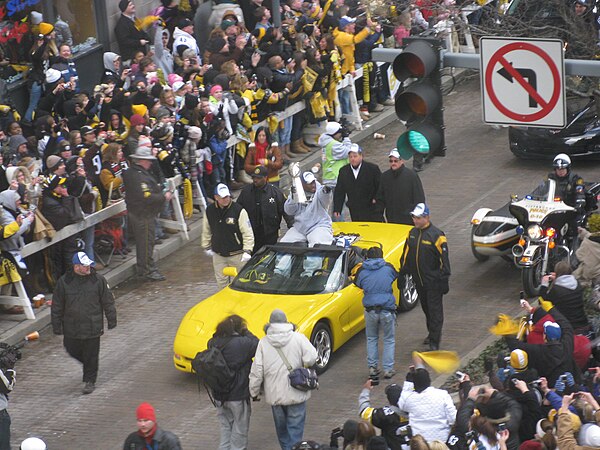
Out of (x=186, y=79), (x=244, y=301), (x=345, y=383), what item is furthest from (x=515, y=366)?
(x=186, y=79)

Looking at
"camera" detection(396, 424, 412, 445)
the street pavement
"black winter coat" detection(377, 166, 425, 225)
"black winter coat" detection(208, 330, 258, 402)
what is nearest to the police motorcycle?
the street pavement

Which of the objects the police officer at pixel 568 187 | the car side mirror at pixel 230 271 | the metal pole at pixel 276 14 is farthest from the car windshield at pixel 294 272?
the metal pole at pixel 276 14

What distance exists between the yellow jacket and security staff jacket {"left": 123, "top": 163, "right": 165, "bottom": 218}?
7643 millimetres

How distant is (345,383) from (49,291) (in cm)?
536

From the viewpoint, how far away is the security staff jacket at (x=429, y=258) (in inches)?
642

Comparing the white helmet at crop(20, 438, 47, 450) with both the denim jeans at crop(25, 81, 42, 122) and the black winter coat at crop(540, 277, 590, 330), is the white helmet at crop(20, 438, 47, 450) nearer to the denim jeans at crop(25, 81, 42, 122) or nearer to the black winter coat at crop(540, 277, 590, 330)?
the black winter coat at crop(540, 277, 590, 330)

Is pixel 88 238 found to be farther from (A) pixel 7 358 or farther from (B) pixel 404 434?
(B) pixel 404 434

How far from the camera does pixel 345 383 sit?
16.1 metres

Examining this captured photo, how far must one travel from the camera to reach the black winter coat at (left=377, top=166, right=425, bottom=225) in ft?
61.7

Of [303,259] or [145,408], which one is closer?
[145,408]

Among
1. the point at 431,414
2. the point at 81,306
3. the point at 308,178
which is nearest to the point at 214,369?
the point at 431,414

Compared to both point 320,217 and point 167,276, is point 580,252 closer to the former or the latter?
point 320,217

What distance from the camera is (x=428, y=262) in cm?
1633

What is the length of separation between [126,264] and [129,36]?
618cm
